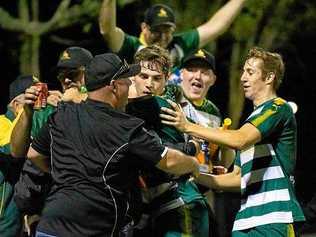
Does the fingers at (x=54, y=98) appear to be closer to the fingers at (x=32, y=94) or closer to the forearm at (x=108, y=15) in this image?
the fingers at (x=32, y=94)

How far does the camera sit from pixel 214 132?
6.30m

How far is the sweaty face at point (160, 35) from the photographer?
8.54 m

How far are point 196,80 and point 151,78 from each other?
1068 millimetres

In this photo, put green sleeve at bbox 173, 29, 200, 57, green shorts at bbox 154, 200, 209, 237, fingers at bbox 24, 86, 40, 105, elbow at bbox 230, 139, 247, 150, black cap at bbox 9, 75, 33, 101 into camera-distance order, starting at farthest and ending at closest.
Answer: green sleeve at bbox 173, 29, 200, 57
black cap at bbox 9, 75, 33, 101
green shorts at bbox 154, 200, 209, 237
elbow at bbox 230, 139, 247, 150
fingers at bbox 24, 86, 40, 105

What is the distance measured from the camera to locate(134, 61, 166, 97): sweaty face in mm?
6598

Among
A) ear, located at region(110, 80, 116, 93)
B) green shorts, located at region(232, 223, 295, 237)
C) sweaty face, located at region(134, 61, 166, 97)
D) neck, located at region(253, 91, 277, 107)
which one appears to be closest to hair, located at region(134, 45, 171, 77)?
sweaty face, located at region(134, 61, 166, 97)

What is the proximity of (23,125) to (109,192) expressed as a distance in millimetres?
854

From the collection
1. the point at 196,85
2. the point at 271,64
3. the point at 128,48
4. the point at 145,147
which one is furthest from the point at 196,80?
the point at 145,147

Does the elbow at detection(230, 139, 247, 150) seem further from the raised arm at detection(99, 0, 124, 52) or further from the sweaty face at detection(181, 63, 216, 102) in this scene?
the raised arm at detection(99, 0, 124, 52)

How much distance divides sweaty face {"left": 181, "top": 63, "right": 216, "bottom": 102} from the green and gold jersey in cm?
87

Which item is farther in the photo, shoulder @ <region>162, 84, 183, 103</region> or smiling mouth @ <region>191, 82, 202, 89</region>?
smiling mouth @ <region>191, 82, 202, 89</region>

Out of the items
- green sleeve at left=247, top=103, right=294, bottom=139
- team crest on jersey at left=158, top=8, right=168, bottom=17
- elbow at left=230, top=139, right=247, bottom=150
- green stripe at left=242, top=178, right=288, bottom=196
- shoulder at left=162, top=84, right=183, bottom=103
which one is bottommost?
green stripe at left=242, top=178, right=288, bottom=196

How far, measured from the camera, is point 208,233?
6.82m

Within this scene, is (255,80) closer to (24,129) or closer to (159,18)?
(24,129)
